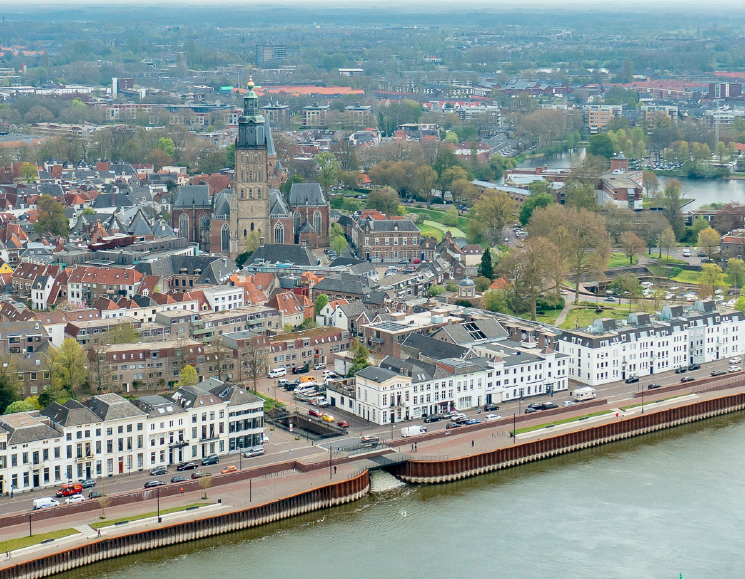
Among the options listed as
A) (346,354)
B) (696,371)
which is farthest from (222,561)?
(696,371)

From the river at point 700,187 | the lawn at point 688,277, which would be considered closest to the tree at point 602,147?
the river at point 700,187

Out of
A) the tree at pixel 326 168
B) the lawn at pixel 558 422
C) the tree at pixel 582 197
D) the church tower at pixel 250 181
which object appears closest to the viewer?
the lawn at pixel 558 422

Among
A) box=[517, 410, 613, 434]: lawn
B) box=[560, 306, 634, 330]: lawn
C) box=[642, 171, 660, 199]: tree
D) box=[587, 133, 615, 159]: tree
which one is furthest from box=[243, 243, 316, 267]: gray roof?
box=[587, 133, 615, 159]: tree

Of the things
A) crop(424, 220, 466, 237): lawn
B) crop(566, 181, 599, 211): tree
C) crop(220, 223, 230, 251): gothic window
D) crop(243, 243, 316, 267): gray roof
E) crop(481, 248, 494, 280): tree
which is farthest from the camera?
crop(566, 181, 599, 211): tree

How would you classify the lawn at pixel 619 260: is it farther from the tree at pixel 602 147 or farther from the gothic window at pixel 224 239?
the tree at pixel 602 147

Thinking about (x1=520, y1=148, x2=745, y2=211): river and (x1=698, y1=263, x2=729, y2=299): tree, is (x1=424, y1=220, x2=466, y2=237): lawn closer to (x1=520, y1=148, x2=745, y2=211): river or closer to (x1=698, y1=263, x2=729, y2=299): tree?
(x1=520, y1=148, x2=745, y2=211): river

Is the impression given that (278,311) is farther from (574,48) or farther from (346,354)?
(574,48)
